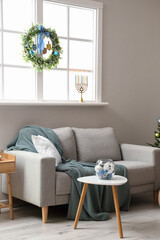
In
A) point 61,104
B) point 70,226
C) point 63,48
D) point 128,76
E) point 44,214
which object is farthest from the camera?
point 128,76

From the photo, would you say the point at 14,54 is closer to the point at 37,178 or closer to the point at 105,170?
the point at 37,178

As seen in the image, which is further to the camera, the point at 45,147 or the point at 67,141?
the point at 67,141

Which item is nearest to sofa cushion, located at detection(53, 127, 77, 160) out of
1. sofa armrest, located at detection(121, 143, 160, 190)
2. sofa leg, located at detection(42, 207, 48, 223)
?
sofa armrest, located at detection(121, 143, 160, 190)

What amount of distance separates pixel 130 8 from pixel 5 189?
115 inches

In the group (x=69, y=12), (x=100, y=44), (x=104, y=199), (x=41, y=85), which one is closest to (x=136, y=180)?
(x=104, y=199)

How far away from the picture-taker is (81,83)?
15.8 feet

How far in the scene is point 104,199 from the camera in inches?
157

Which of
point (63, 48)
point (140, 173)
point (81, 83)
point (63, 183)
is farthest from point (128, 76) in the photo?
point (63, 183)

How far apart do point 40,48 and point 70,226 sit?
6.72 feet

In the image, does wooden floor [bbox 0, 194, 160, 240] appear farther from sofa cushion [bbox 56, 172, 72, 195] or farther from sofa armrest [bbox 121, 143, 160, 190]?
sofa armrest [bbox 121, 143, 160, 190]

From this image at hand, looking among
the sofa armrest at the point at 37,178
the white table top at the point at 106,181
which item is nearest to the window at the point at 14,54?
the sofa armrest at the point at 37,178

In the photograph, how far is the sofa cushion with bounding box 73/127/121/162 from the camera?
4.53 meters

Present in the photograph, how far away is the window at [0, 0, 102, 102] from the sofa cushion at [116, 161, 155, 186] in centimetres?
114

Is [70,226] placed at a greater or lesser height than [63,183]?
lesser
